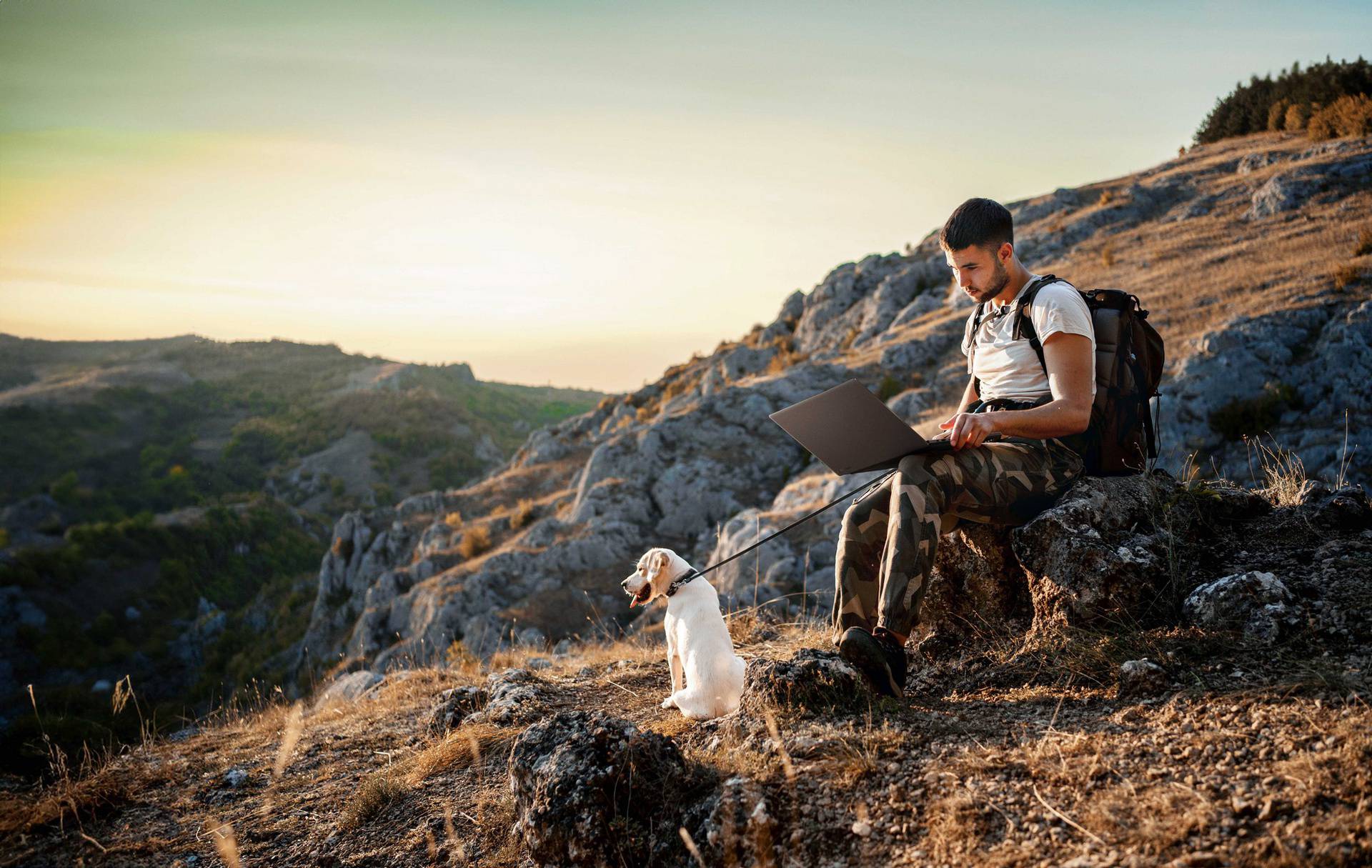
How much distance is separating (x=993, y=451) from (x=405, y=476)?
57768 mm

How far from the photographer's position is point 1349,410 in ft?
43.5

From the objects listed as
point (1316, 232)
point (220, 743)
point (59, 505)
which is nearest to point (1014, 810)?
point (220, 743)

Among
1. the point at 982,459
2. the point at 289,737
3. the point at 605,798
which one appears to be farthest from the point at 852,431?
the point at 289,737

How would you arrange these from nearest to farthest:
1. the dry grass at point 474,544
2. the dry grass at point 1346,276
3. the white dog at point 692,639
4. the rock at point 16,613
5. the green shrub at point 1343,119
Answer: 1. the white dog at point 692,639
2. the dry grass at point 1346,276
3. the dry grass at point 474,544
4. the green shrub at point 1343,119
5. the rock at point 16,613

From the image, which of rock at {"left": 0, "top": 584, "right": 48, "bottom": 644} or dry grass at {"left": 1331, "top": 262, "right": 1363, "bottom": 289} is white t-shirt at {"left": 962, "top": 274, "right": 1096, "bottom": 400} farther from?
rock at {"left": 0, "top": 584, "right": 48, "bottom": 644}

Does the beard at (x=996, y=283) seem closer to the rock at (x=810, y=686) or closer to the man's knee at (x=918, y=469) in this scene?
the man's knee at (x=918, y=469)

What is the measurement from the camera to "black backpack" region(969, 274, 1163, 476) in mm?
3842

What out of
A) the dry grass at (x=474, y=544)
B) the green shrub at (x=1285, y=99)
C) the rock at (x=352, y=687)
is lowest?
the dry grass at (x=474, y=544)

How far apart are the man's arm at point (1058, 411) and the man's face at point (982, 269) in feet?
1.57

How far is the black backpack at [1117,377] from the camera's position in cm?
384

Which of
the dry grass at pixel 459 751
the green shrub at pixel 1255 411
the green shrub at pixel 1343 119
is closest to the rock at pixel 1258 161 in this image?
the green shrub at pixel 1343 119

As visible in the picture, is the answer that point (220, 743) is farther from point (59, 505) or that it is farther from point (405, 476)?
point (59, 505)

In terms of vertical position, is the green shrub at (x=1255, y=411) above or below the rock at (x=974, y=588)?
below

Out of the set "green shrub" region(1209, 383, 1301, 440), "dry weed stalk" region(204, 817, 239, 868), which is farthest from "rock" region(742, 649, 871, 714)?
"green shrub" region(1209, 383, 1301, 440)
